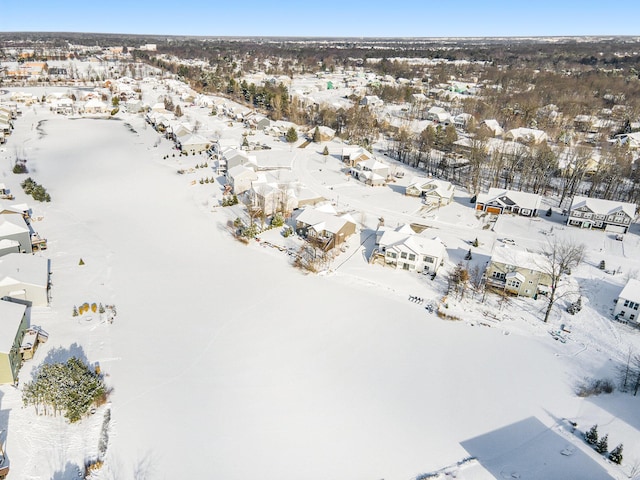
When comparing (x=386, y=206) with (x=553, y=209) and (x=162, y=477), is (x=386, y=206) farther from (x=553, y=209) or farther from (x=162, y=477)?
(x=162, y=477)

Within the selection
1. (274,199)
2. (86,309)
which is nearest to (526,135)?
(274,199)

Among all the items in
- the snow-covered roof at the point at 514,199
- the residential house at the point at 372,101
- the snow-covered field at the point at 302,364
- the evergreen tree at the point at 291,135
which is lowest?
the snow-covered field at the point at 302,364

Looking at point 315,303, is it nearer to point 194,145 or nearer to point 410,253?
point 410,253

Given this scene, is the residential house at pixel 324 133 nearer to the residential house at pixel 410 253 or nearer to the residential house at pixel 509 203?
the residential house at pixel 509 203

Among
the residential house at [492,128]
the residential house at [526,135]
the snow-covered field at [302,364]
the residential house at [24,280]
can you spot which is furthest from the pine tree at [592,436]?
the residential house at [492,128]

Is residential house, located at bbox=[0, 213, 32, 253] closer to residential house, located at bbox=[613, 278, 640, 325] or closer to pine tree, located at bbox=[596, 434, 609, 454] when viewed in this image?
pine tree, located at bbox=[596, 434, 609, 454]

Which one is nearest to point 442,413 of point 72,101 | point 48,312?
point 48,312
